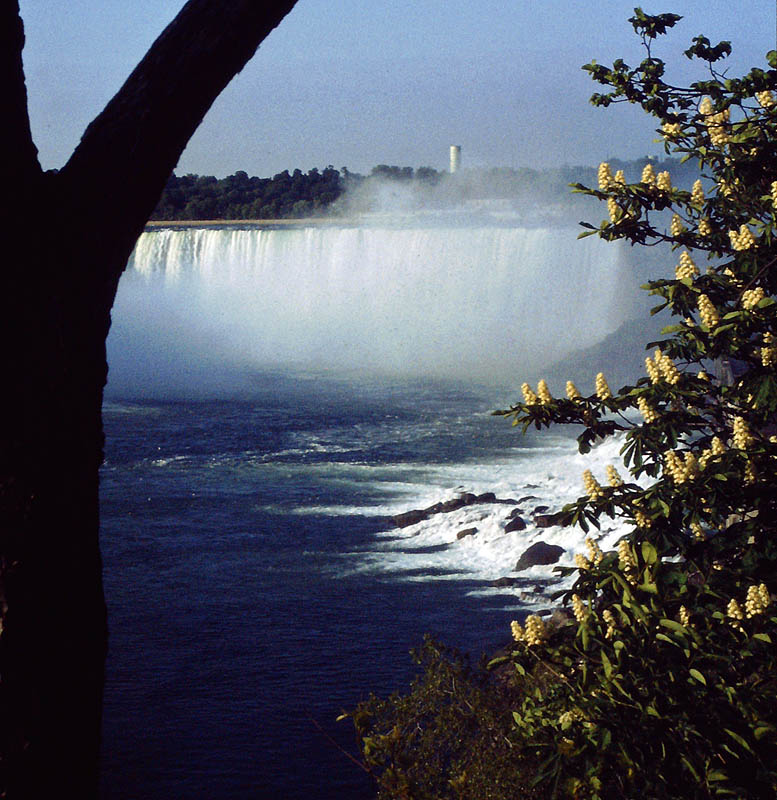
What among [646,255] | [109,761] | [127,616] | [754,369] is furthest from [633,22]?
[646,255]

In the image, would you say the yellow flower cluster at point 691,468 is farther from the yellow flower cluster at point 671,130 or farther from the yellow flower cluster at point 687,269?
the yellow flower cluster at point 671,130

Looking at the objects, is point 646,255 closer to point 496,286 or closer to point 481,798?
point 496,286

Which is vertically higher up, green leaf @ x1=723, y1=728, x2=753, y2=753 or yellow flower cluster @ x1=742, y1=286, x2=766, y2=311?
yellow flower cluster @ x1=742, y1=286, x2=766, y2=311

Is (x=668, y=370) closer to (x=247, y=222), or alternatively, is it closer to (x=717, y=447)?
(x=717, y=447)

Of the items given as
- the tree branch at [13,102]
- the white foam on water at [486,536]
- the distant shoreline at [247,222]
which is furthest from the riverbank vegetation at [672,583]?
the distant shoreline at [247,222]

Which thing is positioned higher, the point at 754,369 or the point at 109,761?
the point at 754,369

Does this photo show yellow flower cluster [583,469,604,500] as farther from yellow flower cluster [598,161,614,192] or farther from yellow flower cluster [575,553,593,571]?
yellow flower cluster [598,161,614,192]

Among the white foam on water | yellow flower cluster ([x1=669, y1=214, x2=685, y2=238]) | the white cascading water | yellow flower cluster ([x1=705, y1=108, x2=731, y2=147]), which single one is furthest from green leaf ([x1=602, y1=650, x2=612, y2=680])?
the white cascading water
